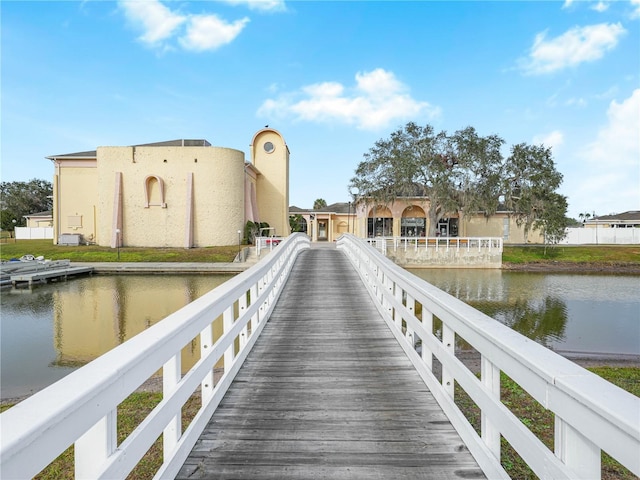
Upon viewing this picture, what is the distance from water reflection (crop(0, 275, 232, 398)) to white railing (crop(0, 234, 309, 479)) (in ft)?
20.4

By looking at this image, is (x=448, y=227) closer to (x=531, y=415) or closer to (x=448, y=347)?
(x=531, y=415)

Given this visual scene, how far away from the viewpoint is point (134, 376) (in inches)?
73.2

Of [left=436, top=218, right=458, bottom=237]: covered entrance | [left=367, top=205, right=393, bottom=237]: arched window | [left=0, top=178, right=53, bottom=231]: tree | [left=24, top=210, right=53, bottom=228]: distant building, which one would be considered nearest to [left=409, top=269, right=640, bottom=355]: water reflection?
[left=367, top=205, right=393, bottom=237]: arched window

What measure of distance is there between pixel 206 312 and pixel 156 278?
21.1 meters

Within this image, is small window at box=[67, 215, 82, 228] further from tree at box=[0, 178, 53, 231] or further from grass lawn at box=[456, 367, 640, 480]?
grass lawn at box=[456, 367, 640, 480]

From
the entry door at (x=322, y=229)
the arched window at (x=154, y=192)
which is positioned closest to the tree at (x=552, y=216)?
the entry door at (x=322, y=229)

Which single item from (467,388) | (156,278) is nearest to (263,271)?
(467,388)

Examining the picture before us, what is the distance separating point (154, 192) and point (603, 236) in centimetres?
4974

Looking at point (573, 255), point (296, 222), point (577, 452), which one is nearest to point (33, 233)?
point (296, 222)

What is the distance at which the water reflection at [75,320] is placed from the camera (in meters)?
8.65

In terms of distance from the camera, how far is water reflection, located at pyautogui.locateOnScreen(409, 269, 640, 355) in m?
10.5

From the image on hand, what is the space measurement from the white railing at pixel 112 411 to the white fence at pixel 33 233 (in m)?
61.7

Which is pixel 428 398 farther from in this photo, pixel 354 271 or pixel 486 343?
pixel 354 271

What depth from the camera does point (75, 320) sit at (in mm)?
12961
